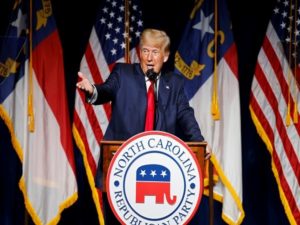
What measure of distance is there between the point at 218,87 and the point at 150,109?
6.43 ft

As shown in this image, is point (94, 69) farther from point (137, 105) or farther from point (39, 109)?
point (137, 105)

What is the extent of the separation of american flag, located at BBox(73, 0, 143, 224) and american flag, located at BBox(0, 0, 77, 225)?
12 centimetres

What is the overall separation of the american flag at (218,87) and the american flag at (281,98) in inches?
9.4

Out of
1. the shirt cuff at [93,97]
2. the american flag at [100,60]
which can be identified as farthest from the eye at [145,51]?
the american flag at [100,60]

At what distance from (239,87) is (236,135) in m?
0.59

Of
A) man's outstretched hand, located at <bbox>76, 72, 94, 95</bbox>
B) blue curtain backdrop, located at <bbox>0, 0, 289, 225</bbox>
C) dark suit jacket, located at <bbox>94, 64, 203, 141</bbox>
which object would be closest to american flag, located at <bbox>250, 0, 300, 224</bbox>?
blue curtain backdrop, located at <bbox>0, 0, 289, 225</bbox>

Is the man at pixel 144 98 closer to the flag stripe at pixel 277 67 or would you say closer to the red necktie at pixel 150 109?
the red necktie at pixel 150 109

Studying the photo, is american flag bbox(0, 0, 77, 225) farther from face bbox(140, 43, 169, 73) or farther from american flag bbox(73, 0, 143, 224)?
face bbox(140, 43, 169, 73)

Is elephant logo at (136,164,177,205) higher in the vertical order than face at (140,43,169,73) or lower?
lower

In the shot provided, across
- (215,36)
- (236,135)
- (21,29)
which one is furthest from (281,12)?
(21,29)

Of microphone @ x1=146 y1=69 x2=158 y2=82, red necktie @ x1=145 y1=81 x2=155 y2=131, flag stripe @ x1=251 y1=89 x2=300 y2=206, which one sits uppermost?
microphone @ x1=146 y1=69 x2=158 y2=82

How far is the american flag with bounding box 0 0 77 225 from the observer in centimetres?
477

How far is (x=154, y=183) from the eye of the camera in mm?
2775

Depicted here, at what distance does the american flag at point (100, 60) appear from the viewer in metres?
4.89
